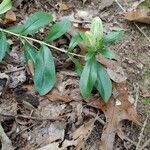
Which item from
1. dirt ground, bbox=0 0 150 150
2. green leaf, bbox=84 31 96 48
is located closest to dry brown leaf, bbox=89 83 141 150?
dirt ground, bbox=0 0 150 150

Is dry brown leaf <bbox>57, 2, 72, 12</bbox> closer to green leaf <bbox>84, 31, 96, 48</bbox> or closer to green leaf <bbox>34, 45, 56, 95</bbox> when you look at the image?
green leaf <bbox>34, 45, 56, 95</bbox>

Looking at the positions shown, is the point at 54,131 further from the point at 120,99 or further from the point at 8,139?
the point at 120,99

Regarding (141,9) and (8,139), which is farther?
(141,9)

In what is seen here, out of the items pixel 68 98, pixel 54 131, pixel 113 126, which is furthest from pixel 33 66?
pixel 113 126

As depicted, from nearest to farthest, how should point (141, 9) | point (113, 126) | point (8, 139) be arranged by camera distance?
1. point (8, 139)
2. point (113, 126)
3. point (141, 9)

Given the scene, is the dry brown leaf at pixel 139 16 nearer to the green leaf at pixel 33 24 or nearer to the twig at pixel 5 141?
the green leaf at pixel 33 24

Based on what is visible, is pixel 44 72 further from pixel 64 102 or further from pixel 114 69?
pixel 114 69
